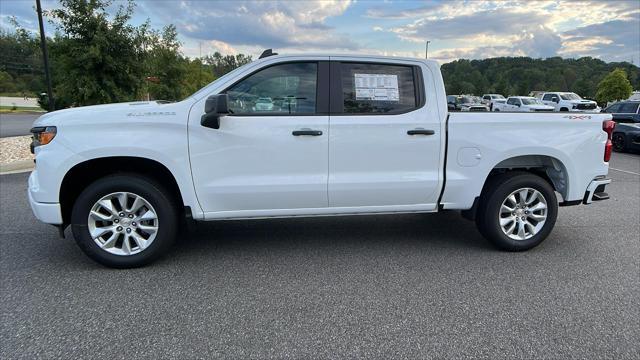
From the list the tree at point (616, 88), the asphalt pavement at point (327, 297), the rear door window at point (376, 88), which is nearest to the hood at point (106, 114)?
the asphalt pavement at point (327, 297)

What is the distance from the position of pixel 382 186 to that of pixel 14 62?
7046 cm

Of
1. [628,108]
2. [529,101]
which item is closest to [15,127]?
[628,108]

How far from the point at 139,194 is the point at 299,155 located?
4.81ft

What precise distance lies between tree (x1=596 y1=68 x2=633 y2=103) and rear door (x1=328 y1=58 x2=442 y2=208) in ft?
126

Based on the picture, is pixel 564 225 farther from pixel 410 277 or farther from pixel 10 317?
pixel 10 317

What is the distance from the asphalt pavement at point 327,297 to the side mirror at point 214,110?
1336 mm

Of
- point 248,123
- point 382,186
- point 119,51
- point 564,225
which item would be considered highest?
point 119,51

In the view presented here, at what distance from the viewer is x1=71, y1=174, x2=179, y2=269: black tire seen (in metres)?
3.72

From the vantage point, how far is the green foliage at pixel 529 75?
63756mm

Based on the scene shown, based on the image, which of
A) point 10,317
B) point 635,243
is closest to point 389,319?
point 10,317

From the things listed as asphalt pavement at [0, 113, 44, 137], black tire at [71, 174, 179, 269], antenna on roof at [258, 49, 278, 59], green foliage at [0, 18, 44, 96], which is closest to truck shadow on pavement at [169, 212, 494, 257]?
black tire at [71, 174, 179, 269]

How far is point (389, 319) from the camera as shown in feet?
10.0

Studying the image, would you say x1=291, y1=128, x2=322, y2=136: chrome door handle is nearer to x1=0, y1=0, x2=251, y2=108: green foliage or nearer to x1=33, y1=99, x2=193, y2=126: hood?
x1=33, y1=99, x2=193, y2=126: hood

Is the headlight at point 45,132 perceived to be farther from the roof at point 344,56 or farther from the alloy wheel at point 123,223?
the roof at point 344,56
